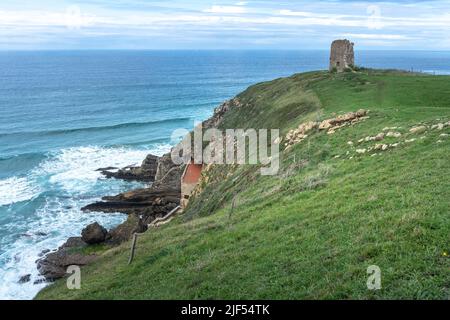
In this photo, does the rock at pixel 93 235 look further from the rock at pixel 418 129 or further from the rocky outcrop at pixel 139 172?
the rock at pixel 418 129

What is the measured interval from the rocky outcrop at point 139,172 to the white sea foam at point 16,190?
9082 mm

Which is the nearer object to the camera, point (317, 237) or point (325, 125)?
point (317, 237)

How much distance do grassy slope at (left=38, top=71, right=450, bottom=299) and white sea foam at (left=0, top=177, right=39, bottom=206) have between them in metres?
29.7

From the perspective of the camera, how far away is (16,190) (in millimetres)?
54469

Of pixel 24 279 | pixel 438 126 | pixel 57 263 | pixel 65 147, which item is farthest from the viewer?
pixel 65 147

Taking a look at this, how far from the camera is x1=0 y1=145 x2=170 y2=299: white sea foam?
33750 mm

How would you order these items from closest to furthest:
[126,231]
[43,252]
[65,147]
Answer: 1. [43,252]
2. [126,231]
3. [65,147]

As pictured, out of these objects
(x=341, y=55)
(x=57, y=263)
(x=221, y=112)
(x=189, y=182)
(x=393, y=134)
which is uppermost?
→ (x=341, y=55)

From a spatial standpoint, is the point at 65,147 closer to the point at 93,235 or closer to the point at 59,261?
the point at 93,235

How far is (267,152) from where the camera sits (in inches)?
1350

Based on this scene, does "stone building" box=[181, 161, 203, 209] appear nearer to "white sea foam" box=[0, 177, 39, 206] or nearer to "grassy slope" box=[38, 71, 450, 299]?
"grassy slope" box=[38, 71, 450, 299]

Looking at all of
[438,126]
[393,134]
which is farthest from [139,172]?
[438,126]

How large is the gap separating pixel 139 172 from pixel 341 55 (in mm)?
29595
